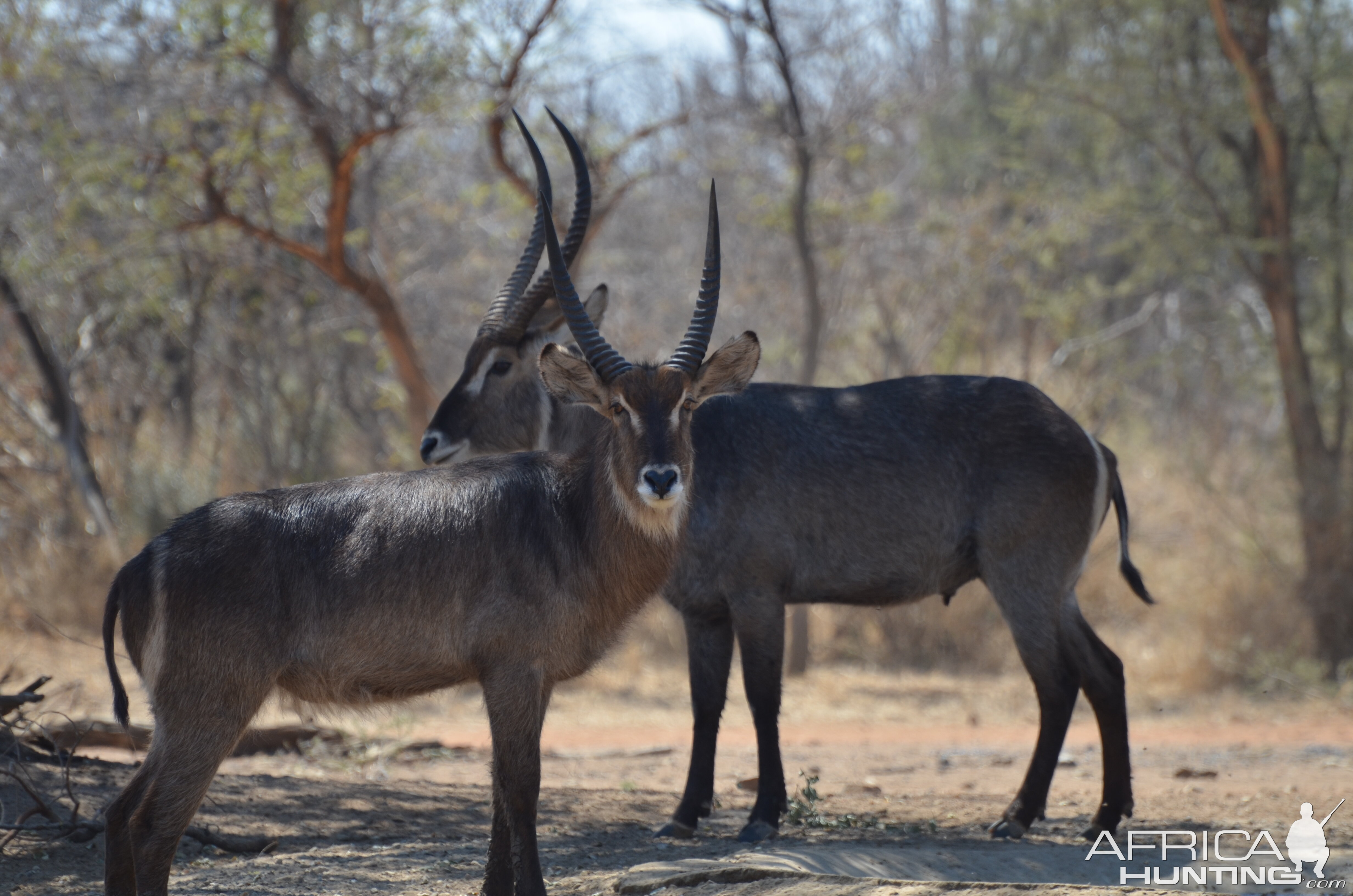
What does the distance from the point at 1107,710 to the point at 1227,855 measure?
3.04 ft

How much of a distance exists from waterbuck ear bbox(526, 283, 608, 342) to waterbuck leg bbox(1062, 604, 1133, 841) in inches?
116

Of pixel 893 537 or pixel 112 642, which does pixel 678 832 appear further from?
pixel 112 642

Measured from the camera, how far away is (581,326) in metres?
5.23

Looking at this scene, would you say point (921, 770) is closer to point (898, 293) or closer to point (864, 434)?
point (864, 434)

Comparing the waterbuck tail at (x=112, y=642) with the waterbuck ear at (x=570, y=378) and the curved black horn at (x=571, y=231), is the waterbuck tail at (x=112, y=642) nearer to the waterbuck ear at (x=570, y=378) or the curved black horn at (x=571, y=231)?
the waterbuck ear at (x=570, y=378)

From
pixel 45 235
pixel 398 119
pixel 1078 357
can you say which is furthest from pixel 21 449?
pixel 1078 357

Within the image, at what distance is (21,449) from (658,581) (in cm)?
1248

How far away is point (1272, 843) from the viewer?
5543mm

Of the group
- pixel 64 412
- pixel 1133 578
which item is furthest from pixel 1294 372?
pixel 64 412

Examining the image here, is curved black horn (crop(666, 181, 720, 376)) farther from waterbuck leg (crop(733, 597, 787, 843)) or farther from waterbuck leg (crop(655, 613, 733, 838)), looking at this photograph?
waterbuck leg (crop(655, 613, 733, 838))

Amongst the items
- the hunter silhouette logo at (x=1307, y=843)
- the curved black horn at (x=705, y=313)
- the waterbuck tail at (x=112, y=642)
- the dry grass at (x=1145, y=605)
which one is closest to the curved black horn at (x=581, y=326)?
the curved black horn at (x=705, y=313)

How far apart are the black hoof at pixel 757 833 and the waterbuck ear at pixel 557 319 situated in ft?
9.03

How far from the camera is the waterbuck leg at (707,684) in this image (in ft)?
20.3

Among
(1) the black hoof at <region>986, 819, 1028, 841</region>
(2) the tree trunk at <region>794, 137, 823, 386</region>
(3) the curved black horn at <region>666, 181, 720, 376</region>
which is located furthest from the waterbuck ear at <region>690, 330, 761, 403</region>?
(2) the tree trunk at <region>794, 137, 823, 386</region>
